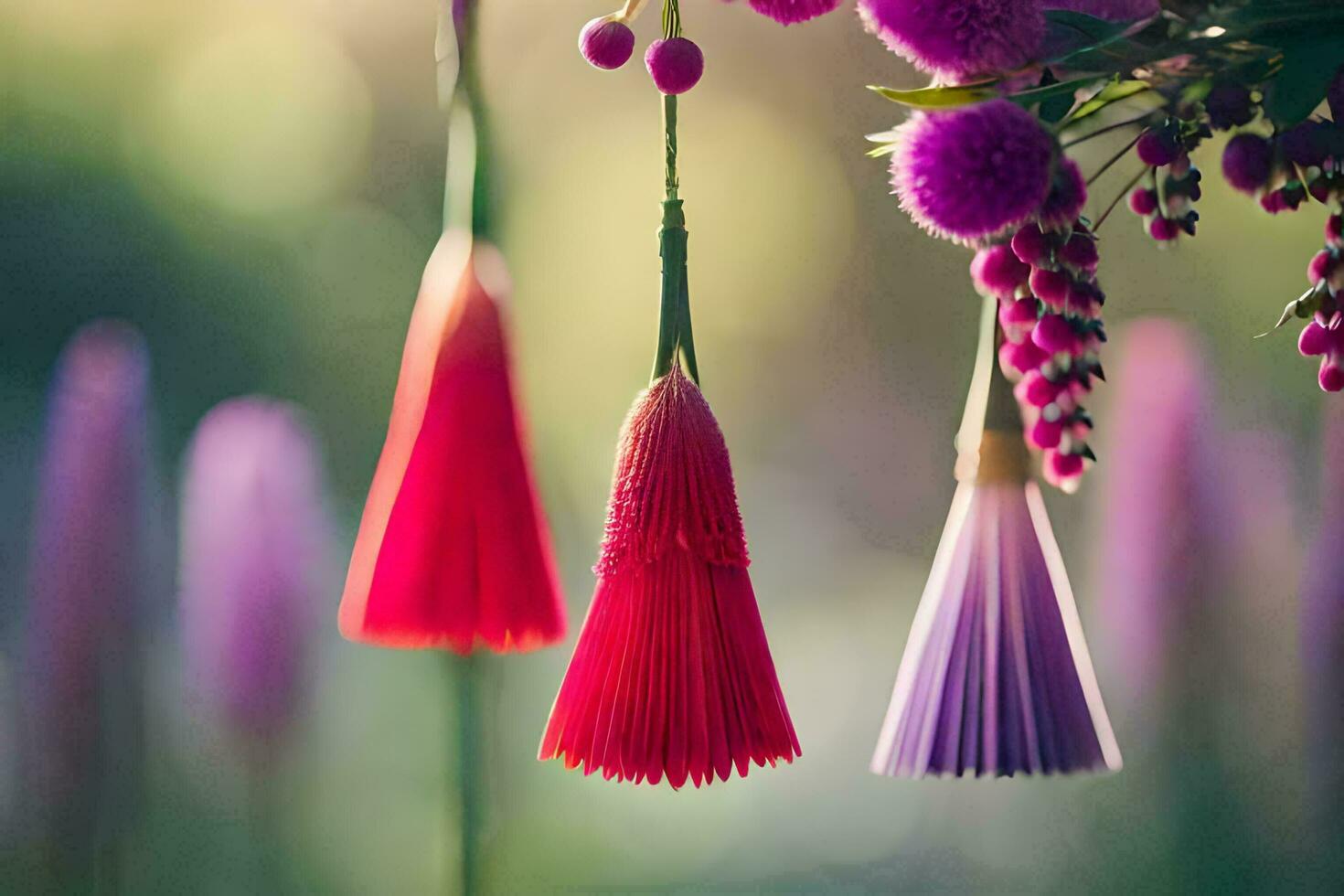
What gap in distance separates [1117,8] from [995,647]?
11.3 inches

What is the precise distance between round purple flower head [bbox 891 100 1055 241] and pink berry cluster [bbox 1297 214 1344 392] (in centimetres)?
13

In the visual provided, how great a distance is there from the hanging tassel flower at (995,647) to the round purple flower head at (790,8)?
194mm

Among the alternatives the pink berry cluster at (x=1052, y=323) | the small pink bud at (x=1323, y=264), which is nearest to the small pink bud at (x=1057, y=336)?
the pink berry cluster at (x=1052, y=323)

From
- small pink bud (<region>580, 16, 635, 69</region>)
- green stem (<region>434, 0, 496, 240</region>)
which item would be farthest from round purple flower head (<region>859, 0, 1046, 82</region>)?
green stem (<region>434, 0, 496, 240</region>)

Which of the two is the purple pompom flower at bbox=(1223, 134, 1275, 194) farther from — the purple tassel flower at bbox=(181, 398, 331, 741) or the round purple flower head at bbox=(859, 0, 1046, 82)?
the purple tassel flower at bbox=(181, 398, 331, 741)

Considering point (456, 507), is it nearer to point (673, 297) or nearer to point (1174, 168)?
point (673, 297)

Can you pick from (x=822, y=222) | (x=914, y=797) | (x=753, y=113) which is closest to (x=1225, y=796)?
(x=914, y=797)

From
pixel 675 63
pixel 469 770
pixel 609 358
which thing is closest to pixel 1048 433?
pixel 675 63

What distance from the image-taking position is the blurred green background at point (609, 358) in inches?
33.4

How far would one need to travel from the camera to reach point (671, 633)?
48cm

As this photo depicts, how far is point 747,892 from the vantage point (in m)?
0.97

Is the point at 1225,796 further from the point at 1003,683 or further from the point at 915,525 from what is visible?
the point at 1003,683

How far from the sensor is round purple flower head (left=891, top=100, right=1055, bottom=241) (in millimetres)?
366

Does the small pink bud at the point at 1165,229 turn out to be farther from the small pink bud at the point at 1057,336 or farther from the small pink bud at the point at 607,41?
the small pink bud at the point at 607,41
